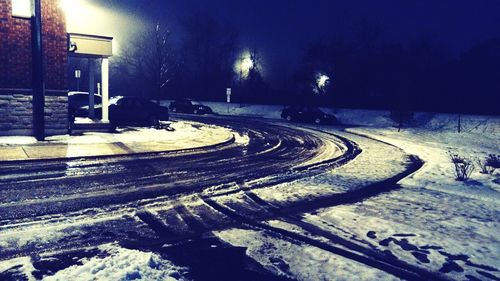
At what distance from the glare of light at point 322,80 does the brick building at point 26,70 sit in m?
33.2

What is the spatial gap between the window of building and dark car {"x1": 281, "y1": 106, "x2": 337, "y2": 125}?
21.3 m

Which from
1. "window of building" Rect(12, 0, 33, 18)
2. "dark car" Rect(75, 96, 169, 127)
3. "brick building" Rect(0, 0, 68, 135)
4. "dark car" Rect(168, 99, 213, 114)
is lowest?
"dark car" Rect(168, 99, 213, 114)

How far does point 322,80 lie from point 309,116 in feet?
48.4

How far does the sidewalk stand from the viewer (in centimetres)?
1030

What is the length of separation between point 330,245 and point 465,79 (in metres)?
33.9

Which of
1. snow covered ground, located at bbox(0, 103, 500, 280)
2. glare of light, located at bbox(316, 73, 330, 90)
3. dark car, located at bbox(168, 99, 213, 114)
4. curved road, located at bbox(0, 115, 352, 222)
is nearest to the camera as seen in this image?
snow covered ground, located at bbox(0, 103, 500, 280)

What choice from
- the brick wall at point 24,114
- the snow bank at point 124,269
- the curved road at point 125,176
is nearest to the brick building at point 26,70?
the brick wall at point 24,114

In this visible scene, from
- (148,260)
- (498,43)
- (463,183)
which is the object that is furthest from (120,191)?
(498,43)

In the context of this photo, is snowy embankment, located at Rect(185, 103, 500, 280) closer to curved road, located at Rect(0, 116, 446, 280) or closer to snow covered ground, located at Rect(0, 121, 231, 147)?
curved road, located at Rect(0, 116, 446, 280)

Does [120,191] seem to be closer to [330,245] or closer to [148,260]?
[148,260]

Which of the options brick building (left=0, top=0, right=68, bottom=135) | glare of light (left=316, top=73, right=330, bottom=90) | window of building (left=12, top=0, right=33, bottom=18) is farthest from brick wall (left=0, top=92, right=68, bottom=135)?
glare of light (left=316, top=73, right=330, bottom=90)

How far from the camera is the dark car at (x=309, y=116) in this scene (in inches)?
1169

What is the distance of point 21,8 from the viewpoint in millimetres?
13078

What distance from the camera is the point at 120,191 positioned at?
6.96 metres
